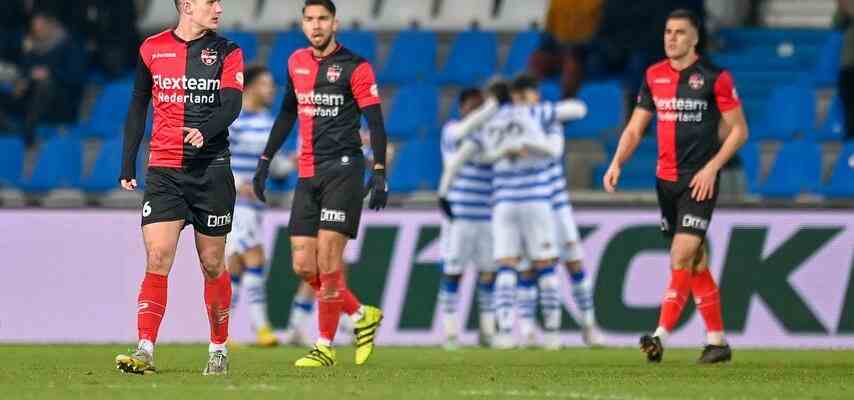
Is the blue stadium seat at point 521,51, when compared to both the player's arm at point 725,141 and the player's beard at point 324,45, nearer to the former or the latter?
the player's arm at point 725,141

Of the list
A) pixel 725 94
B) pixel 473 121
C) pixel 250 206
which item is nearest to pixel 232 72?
pixel 725 94

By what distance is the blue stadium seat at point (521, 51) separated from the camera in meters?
21.1

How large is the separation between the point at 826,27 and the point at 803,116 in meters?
3.09

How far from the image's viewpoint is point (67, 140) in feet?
67.6

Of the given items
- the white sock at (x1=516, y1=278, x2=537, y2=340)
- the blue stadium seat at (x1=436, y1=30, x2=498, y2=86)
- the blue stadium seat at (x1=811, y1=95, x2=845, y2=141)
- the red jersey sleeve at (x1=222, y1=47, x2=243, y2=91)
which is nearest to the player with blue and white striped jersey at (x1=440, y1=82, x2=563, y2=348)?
the white sock at (x1=516, y1=278, x2=537, y2=340)

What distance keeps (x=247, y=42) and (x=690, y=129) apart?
35.2 feet

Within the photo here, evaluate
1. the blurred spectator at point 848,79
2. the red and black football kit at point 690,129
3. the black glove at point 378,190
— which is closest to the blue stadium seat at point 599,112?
the blurred spectator at point 848,79

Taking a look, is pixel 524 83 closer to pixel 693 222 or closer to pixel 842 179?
pixel 842 179

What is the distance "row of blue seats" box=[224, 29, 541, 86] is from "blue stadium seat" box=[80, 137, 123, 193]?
2360 mm

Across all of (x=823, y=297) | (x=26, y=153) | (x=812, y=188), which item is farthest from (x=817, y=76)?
(x=26, y=153)

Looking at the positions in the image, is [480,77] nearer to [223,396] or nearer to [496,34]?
[496,34]

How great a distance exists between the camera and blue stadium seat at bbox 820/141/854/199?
58.2 feet

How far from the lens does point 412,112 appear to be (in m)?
20.5

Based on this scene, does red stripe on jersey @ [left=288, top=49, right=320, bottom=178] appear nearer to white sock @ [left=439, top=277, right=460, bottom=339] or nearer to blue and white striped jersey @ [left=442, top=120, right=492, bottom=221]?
white sock @ [left=439, top=277, right=460, bottom=339]
